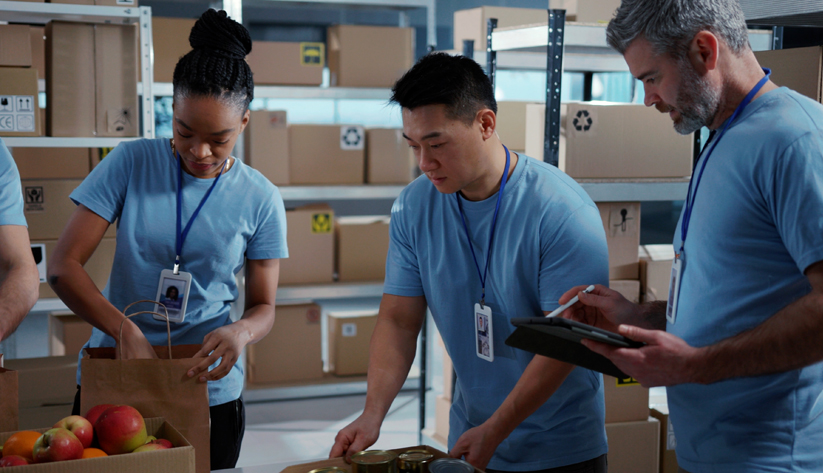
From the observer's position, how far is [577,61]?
3342 mm

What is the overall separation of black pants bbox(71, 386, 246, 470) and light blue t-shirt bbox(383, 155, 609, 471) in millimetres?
521

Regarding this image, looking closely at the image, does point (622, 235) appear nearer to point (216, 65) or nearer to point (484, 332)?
point (484, 332)

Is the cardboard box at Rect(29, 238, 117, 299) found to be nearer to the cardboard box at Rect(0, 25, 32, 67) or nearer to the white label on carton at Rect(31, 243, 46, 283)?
the white label on carton at Rect(31, 243, 46, 283)

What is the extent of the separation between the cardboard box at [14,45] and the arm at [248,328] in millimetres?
1706

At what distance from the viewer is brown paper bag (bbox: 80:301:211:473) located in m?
1.20

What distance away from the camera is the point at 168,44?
3.77 metres

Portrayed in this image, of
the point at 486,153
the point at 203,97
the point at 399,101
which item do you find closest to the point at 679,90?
the point at 486,153

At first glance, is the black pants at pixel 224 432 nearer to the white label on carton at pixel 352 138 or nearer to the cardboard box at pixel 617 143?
the cardboard box at pixel 617 143

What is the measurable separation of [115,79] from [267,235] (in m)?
1.52

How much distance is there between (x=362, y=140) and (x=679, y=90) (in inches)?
120

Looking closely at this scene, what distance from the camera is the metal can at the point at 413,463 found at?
1.06 metres

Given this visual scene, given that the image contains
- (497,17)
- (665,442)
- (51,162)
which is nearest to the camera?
(665,442)

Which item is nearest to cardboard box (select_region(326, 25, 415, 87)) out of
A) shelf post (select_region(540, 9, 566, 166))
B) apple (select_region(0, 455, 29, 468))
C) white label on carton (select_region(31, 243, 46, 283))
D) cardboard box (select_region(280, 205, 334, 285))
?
cardboard box (select_region(280, 205, 334, 285))

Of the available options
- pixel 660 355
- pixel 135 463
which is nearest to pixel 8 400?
pixel 135 463
